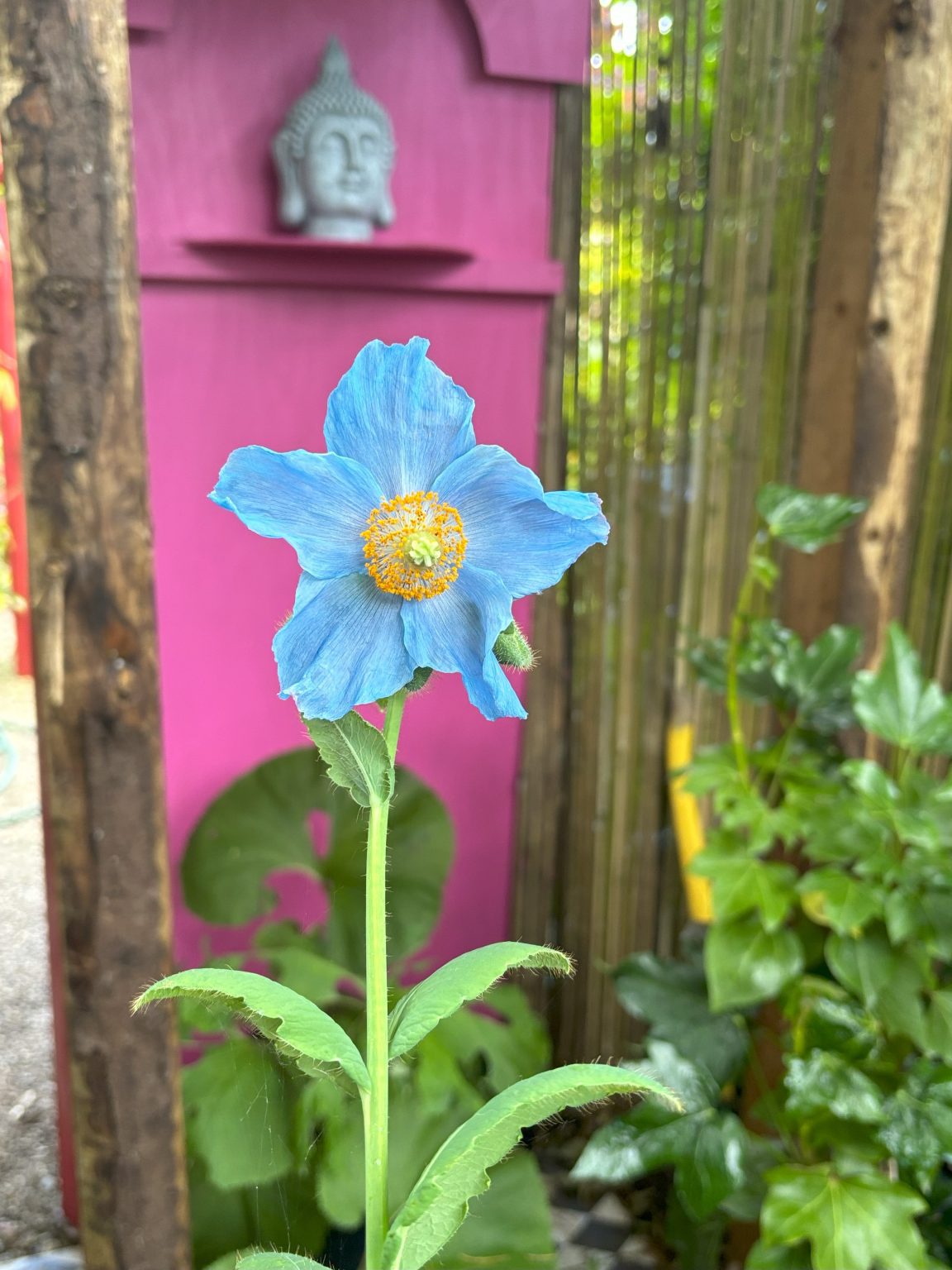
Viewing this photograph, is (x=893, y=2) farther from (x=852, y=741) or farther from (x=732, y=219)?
(x=852, y=741)

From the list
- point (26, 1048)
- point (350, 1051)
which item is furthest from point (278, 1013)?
point (26, 1048)

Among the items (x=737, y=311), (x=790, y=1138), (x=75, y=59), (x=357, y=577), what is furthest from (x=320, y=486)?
(x=737, y=311)

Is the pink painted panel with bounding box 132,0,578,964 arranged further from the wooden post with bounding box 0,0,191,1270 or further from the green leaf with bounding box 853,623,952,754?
the green leaf with bounding box 853,623,952,754

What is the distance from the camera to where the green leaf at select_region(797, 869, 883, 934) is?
97 cm

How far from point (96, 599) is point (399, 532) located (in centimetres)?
59

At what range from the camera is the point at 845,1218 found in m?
0.93

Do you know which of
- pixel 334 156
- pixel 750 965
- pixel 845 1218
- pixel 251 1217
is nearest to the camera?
pixel 251 1217

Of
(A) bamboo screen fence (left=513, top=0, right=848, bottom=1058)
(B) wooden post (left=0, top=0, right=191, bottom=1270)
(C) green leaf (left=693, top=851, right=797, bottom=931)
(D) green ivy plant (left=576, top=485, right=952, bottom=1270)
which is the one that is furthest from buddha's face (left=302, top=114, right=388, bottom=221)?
(C) green leaf (left=693, top=851, right=797, bottom=931)

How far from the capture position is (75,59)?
682mm

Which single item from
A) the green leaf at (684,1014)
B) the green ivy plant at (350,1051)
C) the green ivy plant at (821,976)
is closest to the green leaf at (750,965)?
the green ivy plant at (821,976)

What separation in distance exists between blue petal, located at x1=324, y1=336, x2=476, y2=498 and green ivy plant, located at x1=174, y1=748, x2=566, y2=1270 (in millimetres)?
87

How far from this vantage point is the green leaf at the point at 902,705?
98cm

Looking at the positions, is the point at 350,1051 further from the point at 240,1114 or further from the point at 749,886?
the point at 749,886

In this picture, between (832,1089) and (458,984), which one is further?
(832,1089)
